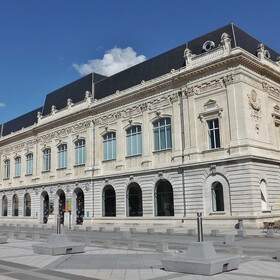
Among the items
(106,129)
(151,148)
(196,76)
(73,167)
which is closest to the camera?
(196,76)

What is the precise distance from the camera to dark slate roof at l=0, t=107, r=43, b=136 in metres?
65.1

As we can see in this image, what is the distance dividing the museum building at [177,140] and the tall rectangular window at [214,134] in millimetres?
99

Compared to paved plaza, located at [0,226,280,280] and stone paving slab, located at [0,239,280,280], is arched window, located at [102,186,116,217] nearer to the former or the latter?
paved plaza, located at [0,226,280,280]

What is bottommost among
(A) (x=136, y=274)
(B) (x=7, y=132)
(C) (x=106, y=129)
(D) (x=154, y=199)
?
(A) (x=136, y=274)

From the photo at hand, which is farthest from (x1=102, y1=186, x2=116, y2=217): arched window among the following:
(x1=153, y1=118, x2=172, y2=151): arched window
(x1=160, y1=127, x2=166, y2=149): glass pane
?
(x1=160, y1=127, x2=166, y2=149): glass pane

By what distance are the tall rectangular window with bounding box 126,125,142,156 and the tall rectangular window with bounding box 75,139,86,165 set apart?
28.0ft

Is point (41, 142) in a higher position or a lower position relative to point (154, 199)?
higher

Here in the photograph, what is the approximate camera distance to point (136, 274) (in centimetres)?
1134

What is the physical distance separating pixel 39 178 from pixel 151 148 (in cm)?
2413

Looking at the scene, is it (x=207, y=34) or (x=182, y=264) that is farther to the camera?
(x=207, y=34)

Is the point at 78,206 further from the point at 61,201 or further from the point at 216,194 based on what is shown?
the point at 216,194

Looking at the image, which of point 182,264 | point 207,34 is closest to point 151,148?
point 207,34

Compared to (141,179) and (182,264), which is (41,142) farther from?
(182,264)

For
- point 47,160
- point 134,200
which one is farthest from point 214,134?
point 47,160
